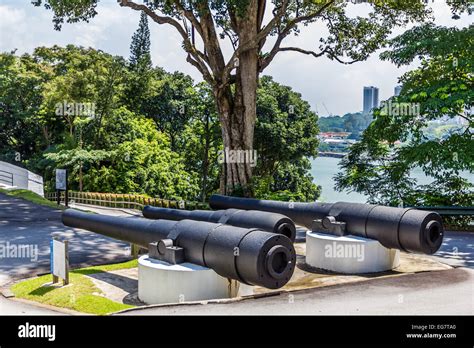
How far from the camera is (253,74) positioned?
2192 cm

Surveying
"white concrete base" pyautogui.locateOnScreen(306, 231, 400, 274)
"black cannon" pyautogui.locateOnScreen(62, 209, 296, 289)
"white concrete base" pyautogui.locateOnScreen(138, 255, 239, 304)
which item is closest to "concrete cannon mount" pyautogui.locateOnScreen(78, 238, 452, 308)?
"white concrete base" pyautogui.locateOnScreen(138, 255, 239, 304)

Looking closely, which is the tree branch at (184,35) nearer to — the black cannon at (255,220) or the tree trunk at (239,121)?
the tree trunk at (239,121)

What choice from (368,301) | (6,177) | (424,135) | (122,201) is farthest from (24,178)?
(368,301)

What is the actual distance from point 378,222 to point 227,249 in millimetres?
4253

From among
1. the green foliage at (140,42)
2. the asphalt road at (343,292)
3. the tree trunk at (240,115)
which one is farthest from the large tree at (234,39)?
the green foliage at (140,42)

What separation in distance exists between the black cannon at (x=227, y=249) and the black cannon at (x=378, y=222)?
335 centimetres

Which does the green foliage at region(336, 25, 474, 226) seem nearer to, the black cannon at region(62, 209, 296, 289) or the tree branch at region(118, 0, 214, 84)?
the tree branch at region(118, 0, 214, 84)

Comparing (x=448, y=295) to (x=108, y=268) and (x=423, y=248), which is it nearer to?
(x=423, y=248)

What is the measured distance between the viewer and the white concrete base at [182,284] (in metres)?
8.65

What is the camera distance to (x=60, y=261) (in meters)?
9.98

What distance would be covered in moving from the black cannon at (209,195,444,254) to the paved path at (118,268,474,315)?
744mm

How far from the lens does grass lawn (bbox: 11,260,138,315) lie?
8695 mm

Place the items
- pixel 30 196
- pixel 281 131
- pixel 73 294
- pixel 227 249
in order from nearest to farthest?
pixel 227 249 → pixel 73 294 → pixel 30 196 → pixel 281 131

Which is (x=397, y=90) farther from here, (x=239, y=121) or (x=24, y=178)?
(x=24, y=178)
